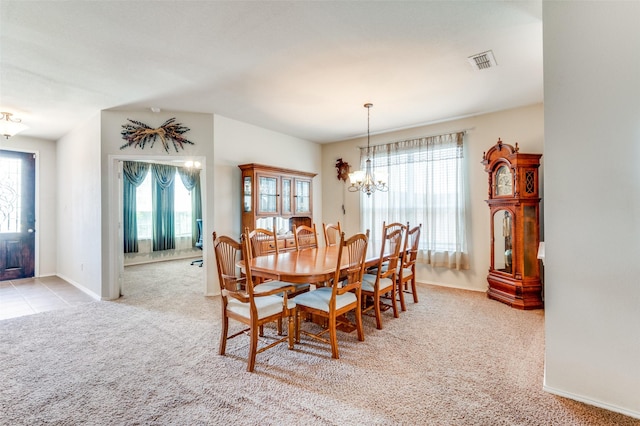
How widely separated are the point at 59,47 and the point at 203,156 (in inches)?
77.0

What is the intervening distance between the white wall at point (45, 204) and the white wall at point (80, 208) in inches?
5.7

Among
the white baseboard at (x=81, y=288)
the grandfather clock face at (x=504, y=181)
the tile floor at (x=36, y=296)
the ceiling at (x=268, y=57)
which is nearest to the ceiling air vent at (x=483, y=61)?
the ceiling at (x=268, y=57)

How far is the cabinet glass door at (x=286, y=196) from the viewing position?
494cm

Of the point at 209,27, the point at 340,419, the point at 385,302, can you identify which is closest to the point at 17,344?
the point at 340,419

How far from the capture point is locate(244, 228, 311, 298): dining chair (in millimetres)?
2910

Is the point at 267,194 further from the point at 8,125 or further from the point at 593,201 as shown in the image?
the point at 593,201

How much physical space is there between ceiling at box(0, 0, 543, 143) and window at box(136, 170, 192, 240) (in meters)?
A: 2.87

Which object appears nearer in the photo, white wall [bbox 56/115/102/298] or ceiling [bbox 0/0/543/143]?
ceiling [bbox 0/0/543/143]

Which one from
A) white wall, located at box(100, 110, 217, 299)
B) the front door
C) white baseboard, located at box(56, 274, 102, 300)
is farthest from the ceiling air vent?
the front door

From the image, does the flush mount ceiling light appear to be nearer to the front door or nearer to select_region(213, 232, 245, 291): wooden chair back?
the front door

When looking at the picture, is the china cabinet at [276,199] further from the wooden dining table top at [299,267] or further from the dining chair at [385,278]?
the dining chair at [385,278]

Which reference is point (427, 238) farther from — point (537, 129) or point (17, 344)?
point (17, 344)

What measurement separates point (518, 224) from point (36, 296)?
6.74 meters

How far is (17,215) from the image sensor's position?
5281 mm
